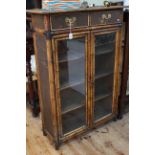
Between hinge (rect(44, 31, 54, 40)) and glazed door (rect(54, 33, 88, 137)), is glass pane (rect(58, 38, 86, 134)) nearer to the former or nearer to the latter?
glazed door (rect(54, 33, 88, 137))

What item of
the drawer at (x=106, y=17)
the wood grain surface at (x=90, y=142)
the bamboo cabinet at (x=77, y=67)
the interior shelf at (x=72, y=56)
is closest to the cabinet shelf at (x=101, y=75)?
the bamboo cabinet at (x=77, y=67)

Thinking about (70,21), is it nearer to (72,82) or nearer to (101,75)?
(72,82)

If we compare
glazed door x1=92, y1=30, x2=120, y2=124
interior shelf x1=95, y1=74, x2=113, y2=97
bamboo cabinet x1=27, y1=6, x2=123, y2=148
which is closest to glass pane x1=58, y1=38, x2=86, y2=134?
bamboo cabinet x1=27, y1=6, x2=123, y2=148

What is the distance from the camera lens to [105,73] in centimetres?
208

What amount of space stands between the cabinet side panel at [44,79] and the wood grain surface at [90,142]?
0.66ft

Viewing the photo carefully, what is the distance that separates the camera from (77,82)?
1934mm

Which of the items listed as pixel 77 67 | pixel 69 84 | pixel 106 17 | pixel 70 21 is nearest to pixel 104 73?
pixel 77 67

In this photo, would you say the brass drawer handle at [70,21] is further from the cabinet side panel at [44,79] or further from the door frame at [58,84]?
the cabinet side panel at [44,79]

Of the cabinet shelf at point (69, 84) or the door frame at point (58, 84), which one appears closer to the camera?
the door frame at point (58, 84)

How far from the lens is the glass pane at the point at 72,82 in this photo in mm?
1734

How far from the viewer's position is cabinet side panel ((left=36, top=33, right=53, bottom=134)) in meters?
1.64

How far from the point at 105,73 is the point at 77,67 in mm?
355
